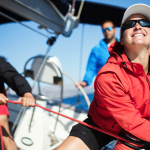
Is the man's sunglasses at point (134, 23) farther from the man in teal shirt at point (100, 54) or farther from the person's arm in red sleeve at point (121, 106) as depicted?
the man in teal shirt at point (100, 54)

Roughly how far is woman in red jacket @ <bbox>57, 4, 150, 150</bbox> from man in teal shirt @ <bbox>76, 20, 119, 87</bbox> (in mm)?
848

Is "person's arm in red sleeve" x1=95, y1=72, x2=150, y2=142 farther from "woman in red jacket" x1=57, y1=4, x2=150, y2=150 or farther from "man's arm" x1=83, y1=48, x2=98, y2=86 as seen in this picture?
"man's arm" x1=83, y1=48, x2=98, y2=86

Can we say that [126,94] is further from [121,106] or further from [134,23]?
[134,23]

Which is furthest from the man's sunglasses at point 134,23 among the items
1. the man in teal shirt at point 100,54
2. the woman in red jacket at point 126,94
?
the man in teal shirt at point 100,54

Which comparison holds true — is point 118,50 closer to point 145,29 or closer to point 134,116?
point 145,29

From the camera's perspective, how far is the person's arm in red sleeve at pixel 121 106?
0.84 metres

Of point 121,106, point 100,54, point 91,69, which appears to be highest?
point 100,54

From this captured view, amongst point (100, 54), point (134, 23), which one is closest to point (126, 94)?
point (134, 23)

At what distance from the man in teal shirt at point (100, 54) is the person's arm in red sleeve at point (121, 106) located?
112cm

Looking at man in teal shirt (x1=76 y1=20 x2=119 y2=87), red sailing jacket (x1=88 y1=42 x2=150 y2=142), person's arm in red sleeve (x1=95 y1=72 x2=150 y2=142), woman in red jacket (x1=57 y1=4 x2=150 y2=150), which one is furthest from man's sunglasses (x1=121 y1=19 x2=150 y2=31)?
man in teal shirt (x1=76 y1=20 x2=119 y2=87)

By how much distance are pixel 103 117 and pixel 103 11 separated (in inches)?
96.5

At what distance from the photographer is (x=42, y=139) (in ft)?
5.61

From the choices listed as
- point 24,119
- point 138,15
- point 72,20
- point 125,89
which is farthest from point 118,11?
point 24,119

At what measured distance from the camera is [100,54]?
198cm
